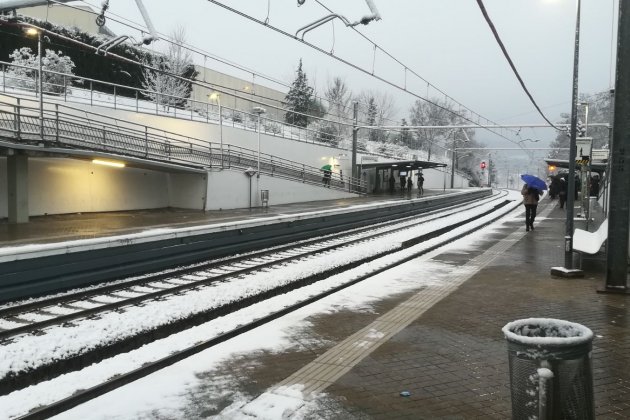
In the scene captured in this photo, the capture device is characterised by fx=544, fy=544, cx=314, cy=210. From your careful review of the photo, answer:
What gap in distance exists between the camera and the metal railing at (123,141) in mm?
19203

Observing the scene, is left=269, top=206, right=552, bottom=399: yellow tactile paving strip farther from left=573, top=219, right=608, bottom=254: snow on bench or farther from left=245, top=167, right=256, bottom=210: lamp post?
left=245, top=167, right=256, bottom=210: lamp post

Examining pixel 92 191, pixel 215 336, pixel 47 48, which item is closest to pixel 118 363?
pixel 215 336

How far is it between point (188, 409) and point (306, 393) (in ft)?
3.45

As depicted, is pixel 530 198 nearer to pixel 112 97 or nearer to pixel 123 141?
pixel 123 141

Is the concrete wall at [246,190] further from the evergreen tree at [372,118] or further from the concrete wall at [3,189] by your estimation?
the evergreen tree at [372,118]

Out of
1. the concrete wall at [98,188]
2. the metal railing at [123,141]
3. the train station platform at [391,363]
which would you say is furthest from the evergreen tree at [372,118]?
the train station platform at [391,363]

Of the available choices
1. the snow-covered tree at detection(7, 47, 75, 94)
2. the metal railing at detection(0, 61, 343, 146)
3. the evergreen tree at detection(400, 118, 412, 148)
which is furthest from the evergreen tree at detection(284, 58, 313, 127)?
the snow-covered tree at detection(7, 47, 75, 94)

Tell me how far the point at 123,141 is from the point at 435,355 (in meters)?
22.4

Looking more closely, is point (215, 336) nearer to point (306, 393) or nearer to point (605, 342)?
point (306, 393)

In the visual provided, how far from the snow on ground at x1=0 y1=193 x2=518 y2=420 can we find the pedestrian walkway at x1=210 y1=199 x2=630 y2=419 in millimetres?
223

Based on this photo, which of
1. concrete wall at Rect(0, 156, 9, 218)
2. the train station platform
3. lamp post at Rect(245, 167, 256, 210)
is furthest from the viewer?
lamp post at Rect(245, 167, 256, 210)

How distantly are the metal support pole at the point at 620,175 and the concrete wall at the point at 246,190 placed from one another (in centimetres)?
2034

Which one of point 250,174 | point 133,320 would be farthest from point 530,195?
point 250,174

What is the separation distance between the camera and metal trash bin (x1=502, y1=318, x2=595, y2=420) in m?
3.61
